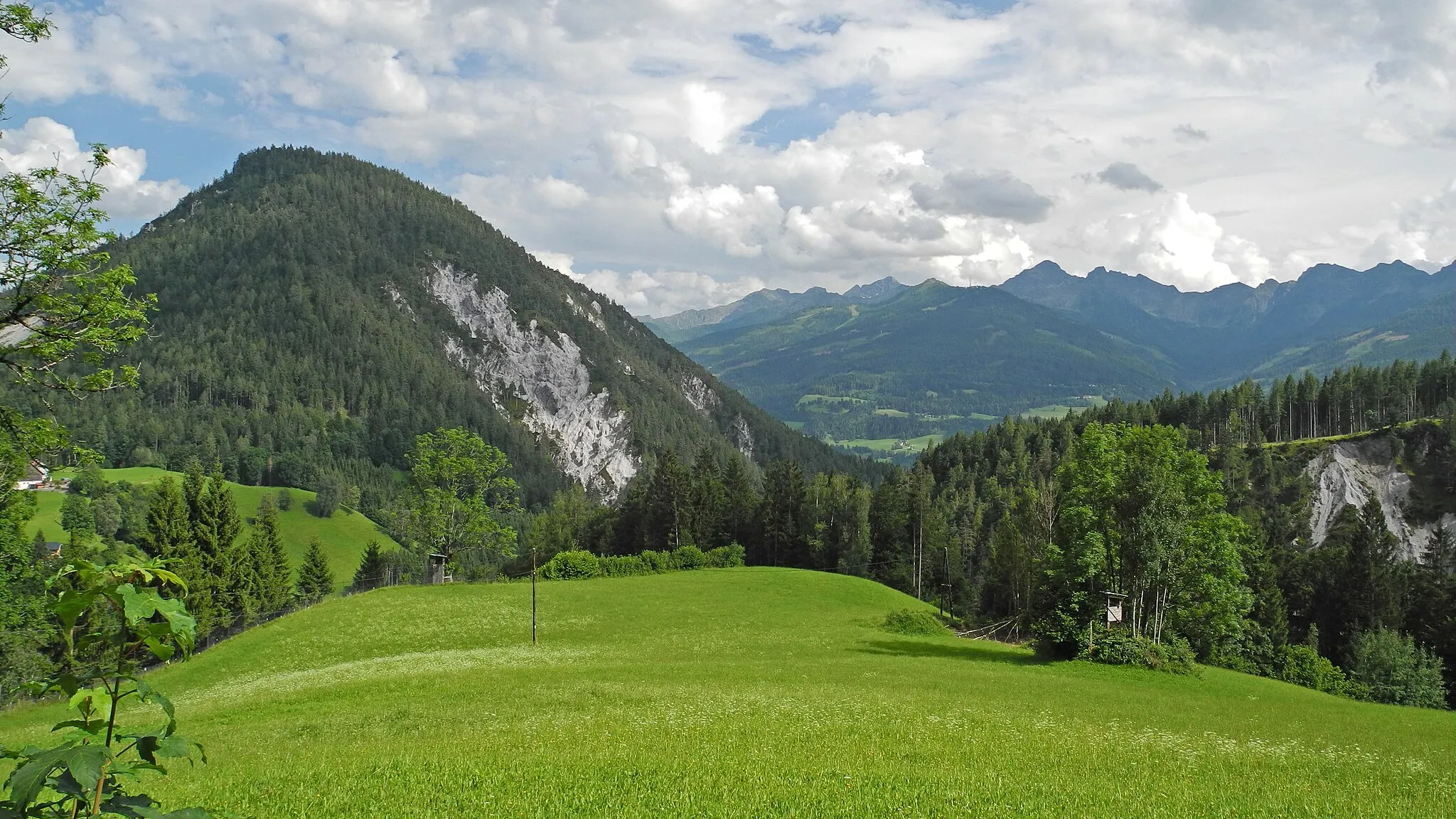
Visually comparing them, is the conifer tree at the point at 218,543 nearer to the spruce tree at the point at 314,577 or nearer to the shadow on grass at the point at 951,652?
the spruce tree at the point at 314,577

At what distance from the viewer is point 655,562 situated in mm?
104250

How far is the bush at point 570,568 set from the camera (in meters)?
97.1

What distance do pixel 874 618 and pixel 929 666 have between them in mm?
Result: 30409

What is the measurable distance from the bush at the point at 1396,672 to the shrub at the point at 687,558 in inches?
2741

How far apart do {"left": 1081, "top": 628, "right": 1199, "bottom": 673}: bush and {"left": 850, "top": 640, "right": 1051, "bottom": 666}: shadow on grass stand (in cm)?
319

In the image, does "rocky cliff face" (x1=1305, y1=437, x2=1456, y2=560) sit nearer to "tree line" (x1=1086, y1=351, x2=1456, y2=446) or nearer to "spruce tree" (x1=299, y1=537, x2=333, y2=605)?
"tree line" (x1=1086, y1=351, x2=1456, y2=446)

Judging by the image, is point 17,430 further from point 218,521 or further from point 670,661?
point 218,521

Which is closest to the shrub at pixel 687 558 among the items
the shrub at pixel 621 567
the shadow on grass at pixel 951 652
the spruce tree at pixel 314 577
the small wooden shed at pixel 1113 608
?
the shrub at pixel 621 567

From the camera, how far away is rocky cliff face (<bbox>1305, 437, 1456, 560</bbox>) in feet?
480

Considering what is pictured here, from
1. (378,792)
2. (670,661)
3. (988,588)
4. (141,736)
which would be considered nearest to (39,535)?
(670,661)

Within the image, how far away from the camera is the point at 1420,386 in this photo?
583ft

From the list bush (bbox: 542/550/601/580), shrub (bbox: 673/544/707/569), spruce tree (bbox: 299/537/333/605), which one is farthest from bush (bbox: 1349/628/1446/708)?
spruce tree (bbox: 299/537/333/605)

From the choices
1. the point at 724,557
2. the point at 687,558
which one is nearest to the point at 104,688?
the point at 687,558

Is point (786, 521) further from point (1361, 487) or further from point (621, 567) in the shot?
point (1361, 487)
